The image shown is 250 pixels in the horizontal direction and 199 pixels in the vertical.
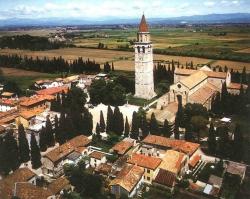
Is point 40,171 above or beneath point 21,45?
beneath

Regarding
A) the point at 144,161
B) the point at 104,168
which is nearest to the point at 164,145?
the point at 144,161

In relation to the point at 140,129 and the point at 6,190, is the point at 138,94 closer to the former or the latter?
Result: the point at 140,129

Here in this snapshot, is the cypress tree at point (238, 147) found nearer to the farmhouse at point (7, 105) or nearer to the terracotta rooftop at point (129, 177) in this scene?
the terracotta rooftop at point (129, 177)

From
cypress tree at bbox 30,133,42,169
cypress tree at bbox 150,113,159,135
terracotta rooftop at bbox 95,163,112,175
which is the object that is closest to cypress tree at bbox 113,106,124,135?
cypress tree at bbox 150,113,159,135

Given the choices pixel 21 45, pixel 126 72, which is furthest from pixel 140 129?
pixel 21 45

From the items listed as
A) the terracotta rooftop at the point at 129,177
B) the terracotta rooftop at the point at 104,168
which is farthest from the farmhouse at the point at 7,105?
A: the terracotta rooftop at the point at 129,177

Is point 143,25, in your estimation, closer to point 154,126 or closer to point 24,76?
point 154,126

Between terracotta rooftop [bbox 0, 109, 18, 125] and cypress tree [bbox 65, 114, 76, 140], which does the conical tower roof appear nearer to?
cypress tree [bbox 65, 114, 76, 140]
